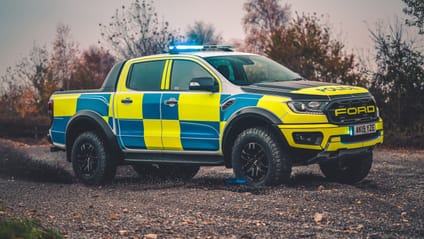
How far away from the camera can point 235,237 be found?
6.60 m

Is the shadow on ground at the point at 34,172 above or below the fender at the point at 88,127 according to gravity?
below

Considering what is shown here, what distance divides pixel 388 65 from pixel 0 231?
1407 cm

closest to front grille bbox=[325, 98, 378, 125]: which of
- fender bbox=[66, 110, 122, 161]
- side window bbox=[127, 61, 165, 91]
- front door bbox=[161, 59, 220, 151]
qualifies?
front door bbox=[161, 59, 220, 151]

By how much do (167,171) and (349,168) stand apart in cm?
287

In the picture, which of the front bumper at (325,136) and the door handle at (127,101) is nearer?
the front bumper at (325,136)

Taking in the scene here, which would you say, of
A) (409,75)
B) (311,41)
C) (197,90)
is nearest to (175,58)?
(197,90)

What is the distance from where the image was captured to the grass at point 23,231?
5969mm

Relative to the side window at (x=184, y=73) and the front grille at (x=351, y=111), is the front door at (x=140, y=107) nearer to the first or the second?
the side window at (x=184, y=73)

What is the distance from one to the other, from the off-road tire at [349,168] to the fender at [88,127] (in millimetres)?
2800

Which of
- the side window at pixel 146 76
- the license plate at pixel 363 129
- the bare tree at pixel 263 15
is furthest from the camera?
the bare tree at pixel 263 15

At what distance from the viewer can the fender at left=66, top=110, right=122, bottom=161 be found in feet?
35.5

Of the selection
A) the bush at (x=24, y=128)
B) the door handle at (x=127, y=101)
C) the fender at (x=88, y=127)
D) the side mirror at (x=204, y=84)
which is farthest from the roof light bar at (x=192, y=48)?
the bush at (x=24, y=128)

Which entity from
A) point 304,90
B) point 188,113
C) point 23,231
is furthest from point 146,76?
point 23,231

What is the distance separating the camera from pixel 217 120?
959cm
